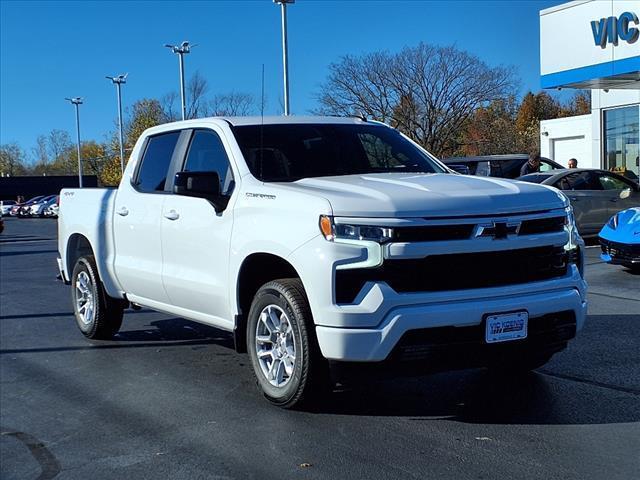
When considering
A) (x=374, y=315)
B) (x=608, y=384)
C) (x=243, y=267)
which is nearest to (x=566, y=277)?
(x=608, y=384)

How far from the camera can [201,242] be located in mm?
5816

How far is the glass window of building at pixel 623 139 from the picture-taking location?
933 inches

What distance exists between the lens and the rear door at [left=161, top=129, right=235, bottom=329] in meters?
5.61

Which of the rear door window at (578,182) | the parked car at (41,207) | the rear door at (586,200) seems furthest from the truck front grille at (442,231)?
the parked car at (41,207)

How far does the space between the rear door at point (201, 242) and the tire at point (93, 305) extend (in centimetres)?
153

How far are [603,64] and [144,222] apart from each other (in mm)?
17850

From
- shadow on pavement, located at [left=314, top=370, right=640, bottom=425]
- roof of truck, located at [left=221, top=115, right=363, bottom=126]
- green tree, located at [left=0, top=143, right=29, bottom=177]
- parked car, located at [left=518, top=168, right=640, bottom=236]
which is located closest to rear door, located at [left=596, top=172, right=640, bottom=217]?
parked car, located at [left=518, top=168, right=640, bottom=236]

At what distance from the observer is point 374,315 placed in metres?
4.44

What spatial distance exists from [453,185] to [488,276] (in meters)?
0.70

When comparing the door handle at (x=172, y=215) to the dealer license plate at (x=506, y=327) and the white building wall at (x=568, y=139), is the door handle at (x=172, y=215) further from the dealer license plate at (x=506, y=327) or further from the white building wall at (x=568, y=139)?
the white building wall at (x=568, y=139)

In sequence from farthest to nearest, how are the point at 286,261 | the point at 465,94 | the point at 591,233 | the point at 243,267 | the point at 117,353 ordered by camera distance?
the point at 465,94 < the point at 591,233 < the point at 117,353 < the point at 243,267 < the point at 286,261

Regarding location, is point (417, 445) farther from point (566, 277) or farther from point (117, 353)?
point (117, 353)

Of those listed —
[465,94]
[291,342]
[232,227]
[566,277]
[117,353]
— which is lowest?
[117,353]

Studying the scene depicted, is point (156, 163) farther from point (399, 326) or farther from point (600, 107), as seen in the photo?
point (600, 107)
